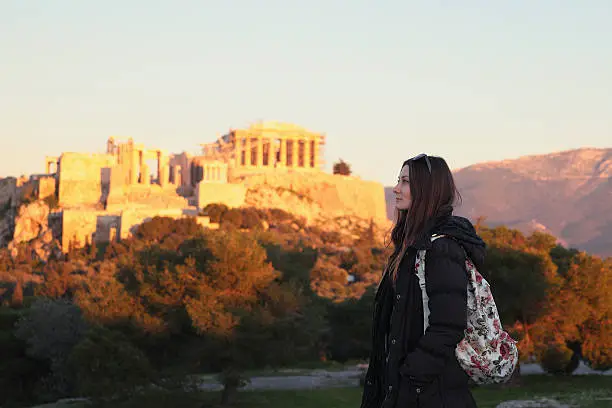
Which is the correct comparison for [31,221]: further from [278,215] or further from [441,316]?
[441,316]

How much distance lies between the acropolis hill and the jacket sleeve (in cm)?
5552

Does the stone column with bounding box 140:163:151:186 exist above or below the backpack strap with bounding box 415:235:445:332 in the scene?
above

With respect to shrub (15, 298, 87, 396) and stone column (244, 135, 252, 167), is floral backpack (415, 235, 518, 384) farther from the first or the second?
stone column (244, 135, 252, 167)

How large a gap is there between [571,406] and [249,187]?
58523 mm

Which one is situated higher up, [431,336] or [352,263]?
[431,336]

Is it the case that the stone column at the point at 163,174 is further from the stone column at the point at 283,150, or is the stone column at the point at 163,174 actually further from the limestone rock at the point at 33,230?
the stone column at the point at 283,150

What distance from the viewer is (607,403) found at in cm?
1232

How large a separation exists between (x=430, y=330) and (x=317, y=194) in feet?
233

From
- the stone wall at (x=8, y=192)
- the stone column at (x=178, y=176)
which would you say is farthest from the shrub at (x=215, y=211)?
the stone wall at (x=8, y=192)

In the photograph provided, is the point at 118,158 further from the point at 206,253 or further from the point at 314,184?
the point at 206,253

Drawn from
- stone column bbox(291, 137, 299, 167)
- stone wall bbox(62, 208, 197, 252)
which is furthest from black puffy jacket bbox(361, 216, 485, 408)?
stone column bbox(291, 137, 299, 167)

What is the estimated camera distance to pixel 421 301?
3375mm

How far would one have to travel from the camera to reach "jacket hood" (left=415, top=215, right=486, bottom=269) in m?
3.40

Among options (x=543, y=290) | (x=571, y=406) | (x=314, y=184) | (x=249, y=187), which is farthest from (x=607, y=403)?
(x=314, y=184)
